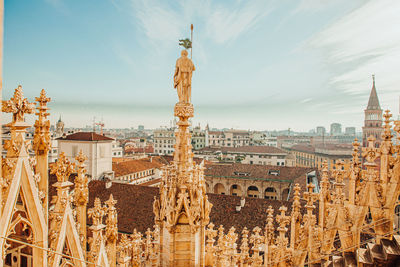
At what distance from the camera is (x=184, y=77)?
590cm

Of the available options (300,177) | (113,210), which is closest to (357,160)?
(113,210)

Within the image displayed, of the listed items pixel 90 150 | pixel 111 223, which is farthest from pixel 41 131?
pixel 90 150

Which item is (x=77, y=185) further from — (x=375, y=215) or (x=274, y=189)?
(x=274, y=189)

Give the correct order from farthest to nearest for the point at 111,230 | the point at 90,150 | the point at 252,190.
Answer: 1. the point at 252,190
2. the point at 90,150
3. the point at 111,230

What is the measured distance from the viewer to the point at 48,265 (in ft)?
12.6

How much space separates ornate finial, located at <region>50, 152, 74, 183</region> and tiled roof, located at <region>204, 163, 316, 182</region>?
43.2 m

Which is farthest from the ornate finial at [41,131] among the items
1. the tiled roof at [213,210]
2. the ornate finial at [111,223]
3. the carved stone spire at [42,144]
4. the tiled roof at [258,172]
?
the tiled roof at [258,172]

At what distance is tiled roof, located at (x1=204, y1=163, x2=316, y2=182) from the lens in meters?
45.0

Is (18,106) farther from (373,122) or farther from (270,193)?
(373,122)

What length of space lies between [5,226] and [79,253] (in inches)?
57.1

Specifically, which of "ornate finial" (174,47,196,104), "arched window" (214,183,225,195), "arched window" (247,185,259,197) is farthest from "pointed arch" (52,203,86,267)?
"arched window" (214,183,225,195)

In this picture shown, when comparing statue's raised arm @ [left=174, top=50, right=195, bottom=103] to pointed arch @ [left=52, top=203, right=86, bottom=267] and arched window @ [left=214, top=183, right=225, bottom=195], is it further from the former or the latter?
arched window @ [left=214, top=183, right=225, bottom=195]

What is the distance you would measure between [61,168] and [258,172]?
46.6m

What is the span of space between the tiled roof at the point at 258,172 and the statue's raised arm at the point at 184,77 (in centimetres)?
4147
